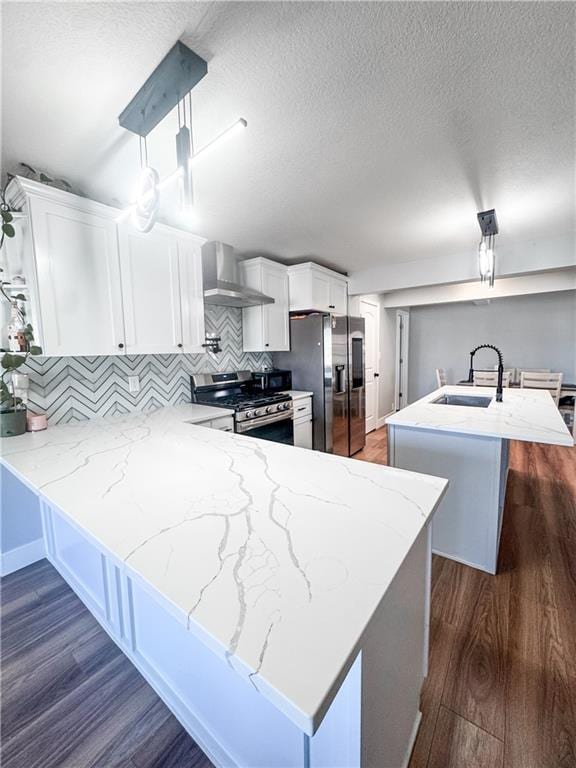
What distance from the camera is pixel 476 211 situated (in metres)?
2.38

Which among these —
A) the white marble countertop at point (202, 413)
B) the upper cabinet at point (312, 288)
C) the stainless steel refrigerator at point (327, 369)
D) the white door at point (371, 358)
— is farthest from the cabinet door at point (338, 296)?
the white marble countertop at point (202, 413)

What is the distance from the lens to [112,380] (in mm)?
2369

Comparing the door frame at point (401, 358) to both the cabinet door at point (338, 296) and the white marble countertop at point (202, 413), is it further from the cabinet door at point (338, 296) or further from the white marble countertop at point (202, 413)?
the white marble countertop at point (202, 413)

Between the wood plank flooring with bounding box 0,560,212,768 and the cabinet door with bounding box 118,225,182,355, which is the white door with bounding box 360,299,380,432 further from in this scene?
the wood plank flooring with bounding box 0,560,212,768

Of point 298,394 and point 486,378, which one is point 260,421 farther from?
point 486,378

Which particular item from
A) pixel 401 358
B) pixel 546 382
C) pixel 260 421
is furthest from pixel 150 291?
pixel 546 382

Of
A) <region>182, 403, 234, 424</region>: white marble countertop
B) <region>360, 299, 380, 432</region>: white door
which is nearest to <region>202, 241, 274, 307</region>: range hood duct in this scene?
<region>182, 403, 234, 424</region>: white marble countertop

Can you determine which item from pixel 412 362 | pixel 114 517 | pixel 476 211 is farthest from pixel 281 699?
pixel 412 362

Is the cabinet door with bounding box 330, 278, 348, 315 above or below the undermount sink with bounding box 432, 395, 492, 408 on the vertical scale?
above

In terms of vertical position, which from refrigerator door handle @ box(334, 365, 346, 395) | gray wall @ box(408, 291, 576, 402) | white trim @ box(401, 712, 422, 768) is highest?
gray wall @ box(408, 291, 576, 402)

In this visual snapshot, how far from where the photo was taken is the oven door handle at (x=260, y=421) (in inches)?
102

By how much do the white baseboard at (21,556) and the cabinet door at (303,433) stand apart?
2136 mm

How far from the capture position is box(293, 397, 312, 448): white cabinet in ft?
10.9

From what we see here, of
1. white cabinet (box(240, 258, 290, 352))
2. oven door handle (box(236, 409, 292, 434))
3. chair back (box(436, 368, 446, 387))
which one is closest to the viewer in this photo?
oven door handle (box(236, 409, 292, 434))
